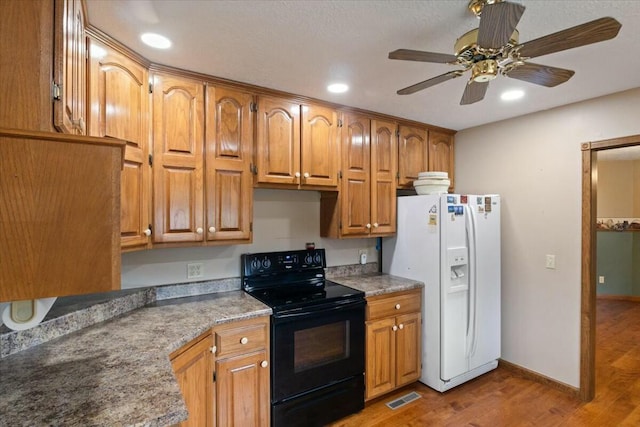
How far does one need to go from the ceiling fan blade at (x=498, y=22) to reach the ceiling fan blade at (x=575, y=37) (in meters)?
0.16

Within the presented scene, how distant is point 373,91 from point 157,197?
1.61m

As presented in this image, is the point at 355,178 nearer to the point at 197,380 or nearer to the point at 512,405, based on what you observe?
the point at 197,380

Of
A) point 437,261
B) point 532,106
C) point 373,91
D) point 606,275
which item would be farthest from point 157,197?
point 606,275

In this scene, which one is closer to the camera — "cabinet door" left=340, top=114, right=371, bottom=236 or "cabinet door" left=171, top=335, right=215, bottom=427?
"cabinet door" left=171, top=335, right=215, bottom=427

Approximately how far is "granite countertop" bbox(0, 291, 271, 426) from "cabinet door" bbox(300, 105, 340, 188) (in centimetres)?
124

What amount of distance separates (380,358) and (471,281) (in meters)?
1.03

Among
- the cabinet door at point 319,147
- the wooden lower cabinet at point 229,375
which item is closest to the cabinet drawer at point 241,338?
the wooden lower cabinet at point 229,375

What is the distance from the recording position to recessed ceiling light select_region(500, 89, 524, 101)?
233 cm

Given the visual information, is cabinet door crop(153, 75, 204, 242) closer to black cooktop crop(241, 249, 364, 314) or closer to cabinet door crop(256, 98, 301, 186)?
cabinet door crop(256, 98, 301, 186)

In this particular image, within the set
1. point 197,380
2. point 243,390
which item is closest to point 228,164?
point 197,380

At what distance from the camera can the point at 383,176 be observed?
2.91 meters

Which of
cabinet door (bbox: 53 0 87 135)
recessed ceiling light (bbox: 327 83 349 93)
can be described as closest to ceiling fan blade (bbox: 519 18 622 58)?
recessed ceiling light (bbox: 327 83 349 93)

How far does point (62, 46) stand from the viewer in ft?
2.98

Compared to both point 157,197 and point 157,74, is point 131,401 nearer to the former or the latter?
point 157,197
